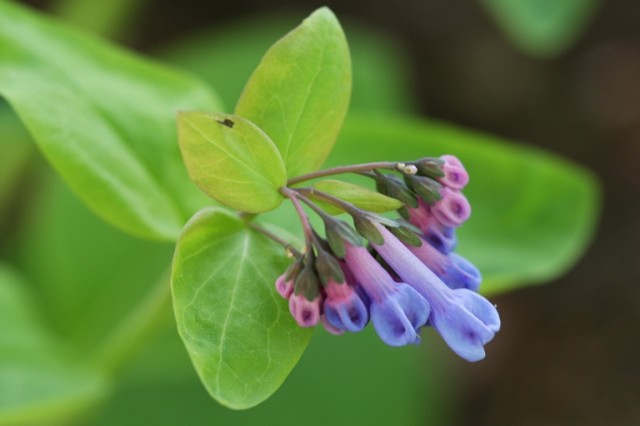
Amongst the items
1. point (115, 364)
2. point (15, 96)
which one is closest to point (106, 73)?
point (15, 96)

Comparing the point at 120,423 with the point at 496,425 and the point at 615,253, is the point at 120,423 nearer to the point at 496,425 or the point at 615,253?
the point at 496,425

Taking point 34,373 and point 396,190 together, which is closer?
point 396,190

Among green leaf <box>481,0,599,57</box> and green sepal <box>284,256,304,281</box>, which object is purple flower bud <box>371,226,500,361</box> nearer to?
green sepal <box>284,256,304,281</box>

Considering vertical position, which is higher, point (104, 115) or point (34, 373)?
point (104, 115)

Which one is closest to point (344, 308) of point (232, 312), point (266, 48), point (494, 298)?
point (232, 312)

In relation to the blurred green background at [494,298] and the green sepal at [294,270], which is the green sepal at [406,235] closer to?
the green sepal at [294,270]

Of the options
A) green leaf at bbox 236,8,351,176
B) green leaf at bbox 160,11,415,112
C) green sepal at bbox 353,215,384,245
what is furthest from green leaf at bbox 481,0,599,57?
green sepal at bbox 353,215,384,245

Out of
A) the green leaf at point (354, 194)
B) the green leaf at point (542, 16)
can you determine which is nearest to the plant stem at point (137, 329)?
the green leaf at point (354, 194)

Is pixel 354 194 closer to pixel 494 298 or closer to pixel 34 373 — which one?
pixel 34 373

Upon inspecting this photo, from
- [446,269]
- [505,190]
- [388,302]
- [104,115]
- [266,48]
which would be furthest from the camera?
[266,48]
